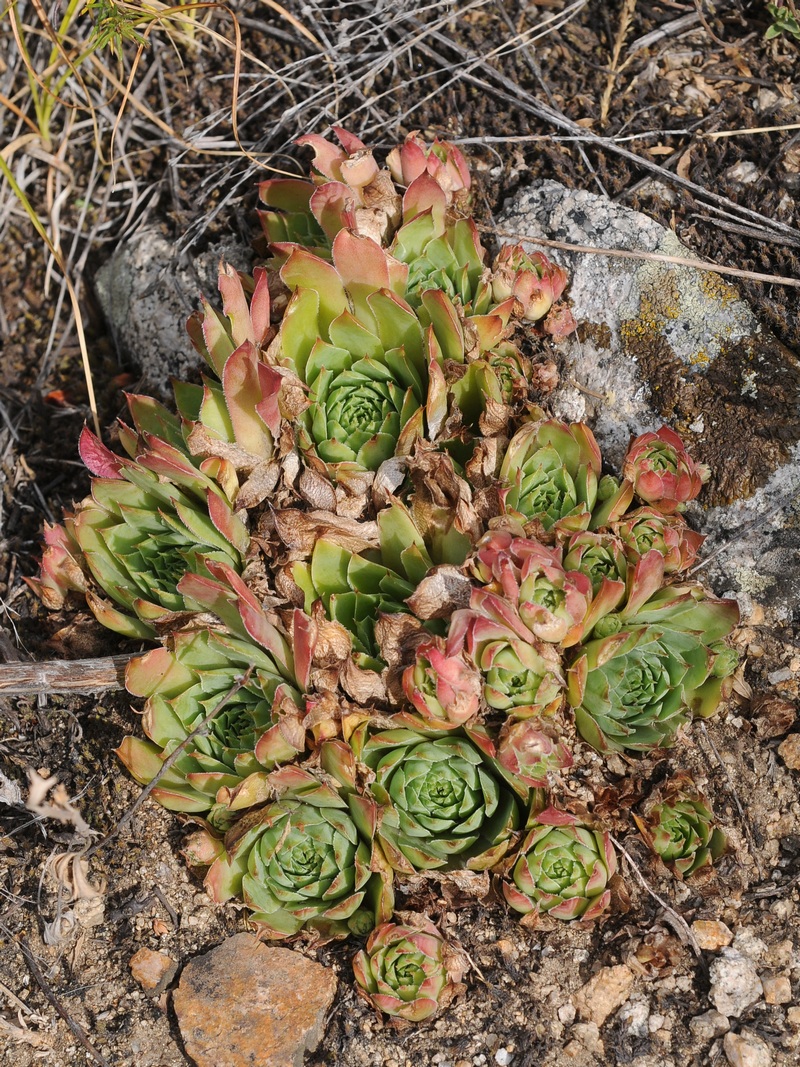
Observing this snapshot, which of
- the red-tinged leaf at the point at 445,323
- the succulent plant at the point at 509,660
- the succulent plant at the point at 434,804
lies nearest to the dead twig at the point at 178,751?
the succulent plant at the point at 434,804

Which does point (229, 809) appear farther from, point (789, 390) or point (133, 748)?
point (789, 390)

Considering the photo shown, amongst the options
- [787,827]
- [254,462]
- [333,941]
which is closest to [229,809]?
[333,941]

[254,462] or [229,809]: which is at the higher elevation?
[254,462]

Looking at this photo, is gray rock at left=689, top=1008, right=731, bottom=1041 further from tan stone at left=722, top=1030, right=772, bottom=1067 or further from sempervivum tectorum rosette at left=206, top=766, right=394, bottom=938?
sempervivum tectorum rosette at left=206, top=766, right=394, bottom=938

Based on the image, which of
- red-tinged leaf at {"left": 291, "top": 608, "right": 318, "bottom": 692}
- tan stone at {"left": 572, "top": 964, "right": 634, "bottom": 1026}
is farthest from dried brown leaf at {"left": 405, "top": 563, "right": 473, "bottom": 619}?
tan stone at {"left": 572, "top": 964, "right": 634, "bottom": 1026}

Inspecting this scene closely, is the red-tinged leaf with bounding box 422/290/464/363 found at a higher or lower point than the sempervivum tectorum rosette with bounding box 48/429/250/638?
higher

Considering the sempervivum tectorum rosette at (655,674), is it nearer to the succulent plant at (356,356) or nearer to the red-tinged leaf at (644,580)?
the red-tinged leaf at (644,580)

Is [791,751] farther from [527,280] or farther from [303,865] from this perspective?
[527,280]
